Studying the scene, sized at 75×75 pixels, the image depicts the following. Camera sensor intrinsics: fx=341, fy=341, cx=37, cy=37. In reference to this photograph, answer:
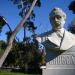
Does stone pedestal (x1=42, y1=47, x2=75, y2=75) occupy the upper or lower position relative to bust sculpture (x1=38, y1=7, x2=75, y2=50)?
lower

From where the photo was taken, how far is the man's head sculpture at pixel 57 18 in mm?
5992

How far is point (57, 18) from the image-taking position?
6000 millimetres

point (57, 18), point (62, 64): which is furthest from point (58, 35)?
point (62, 64)

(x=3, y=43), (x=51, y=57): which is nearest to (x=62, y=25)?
(x=51, y=57)

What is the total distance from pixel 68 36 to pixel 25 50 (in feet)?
101

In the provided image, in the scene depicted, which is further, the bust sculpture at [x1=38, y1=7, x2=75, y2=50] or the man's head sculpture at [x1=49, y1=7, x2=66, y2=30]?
the man's head sculpture at [x1=49, y1=7, x2=66, y2=30]

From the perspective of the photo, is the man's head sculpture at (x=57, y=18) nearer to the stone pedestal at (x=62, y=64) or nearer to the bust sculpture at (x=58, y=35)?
the bust sculpture at (x=58, y=35)

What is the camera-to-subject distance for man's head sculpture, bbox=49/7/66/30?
599 cm

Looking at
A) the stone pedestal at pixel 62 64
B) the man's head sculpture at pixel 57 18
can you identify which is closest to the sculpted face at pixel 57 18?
the man's head sculpture at pixel 57 18

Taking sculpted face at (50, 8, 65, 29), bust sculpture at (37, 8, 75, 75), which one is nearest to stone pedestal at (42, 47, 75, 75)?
bust sculpture at (37, 8, 75, 75)

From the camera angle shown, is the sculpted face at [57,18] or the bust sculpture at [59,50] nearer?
the bust sculpture at [59,50]

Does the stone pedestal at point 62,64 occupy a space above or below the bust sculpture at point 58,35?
below

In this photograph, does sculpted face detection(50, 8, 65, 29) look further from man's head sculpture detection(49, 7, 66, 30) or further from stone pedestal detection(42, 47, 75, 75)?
stone pedestal detection(42, 47, 75, 75)

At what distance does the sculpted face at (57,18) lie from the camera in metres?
5.99
